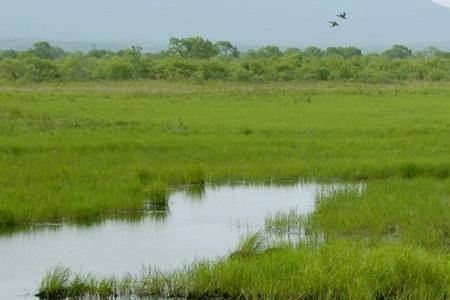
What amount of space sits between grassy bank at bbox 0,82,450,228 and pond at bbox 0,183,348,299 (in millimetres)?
676

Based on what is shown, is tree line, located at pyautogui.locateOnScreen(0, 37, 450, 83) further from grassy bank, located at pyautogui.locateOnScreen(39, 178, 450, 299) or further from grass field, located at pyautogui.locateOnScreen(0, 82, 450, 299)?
grassy bank, located at pyautogui.locateOnScreen(39, 178, 450, 299)

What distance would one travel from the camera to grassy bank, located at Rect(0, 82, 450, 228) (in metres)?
15.2

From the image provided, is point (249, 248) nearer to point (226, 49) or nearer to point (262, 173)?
point (262, 173)

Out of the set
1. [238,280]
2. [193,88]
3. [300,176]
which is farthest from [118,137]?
[193,88]

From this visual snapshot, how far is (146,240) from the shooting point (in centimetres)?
1288

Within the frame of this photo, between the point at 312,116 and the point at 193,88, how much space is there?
1683 cm

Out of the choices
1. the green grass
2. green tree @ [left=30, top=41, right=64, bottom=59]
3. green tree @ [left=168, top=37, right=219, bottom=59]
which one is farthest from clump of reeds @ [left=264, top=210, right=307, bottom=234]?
green tree @ [left=30, top=41, right=64, bottom=59]

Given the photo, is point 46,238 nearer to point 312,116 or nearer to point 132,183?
point 132,183

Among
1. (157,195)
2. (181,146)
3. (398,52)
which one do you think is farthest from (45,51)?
(157,195)

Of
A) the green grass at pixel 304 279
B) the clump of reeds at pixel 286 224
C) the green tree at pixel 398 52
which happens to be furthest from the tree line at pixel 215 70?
the green grass at pixel 304 279

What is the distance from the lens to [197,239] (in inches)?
506

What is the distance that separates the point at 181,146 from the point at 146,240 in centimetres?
761

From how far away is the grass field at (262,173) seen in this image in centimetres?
989

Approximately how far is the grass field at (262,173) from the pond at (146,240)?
0.58 metres
